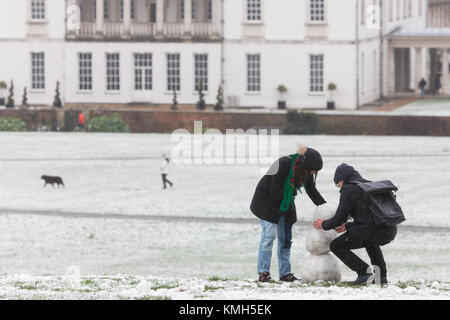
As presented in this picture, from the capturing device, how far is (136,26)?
2736 inches

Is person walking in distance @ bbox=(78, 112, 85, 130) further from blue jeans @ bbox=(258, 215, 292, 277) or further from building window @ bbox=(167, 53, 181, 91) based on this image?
blue jeans @ bbox=(258, 215, 292, 277)

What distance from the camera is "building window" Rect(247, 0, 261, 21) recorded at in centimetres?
6781

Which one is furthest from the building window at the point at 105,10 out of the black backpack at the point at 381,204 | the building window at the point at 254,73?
the black backpack at the point at 381,204

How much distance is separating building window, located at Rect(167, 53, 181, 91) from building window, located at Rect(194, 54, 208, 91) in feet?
3.15

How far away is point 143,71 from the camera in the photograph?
226 ft

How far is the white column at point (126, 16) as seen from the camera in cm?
6931

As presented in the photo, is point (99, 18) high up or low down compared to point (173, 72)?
up

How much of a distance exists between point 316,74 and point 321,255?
163ft

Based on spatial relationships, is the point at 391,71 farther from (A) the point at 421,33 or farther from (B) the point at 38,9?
(B) the point at 38,9

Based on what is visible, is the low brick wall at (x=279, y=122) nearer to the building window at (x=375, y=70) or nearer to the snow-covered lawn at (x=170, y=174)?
the snow-covered lawn at (x=170, y=174)

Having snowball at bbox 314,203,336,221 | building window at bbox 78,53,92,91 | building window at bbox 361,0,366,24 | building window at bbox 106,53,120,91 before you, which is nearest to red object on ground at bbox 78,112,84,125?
building window at bbox 106,53,120,91

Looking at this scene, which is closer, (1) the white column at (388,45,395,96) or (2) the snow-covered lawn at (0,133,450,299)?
(2) the snow-covered lawn at (0,133,450,299)

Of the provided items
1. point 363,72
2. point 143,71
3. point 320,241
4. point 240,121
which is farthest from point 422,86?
point 320,241
